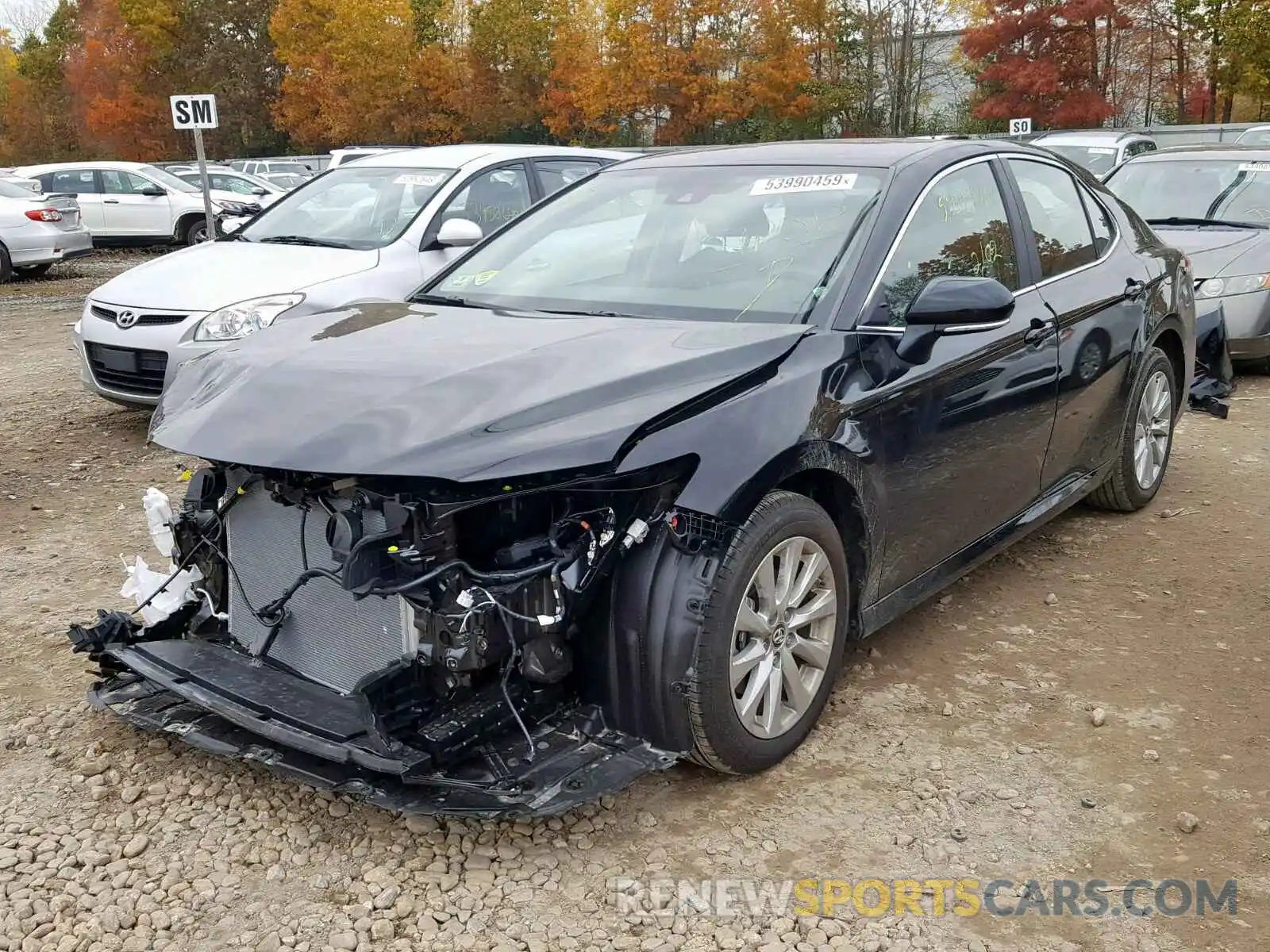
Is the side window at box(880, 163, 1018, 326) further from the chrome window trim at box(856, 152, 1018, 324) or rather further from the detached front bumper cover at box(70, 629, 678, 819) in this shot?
the detached front bumper cover at box(70, 629, 678, 819)

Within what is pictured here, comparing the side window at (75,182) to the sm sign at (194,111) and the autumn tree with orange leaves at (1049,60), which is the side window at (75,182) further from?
the autumn tree with orange leaves at (1049,60)

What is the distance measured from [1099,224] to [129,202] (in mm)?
18864

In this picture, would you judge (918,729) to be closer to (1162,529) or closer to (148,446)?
(1162,529)

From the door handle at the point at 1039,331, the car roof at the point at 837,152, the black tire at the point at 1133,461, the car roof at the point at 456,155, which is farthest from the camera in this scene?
the car roof at the point at 456,155

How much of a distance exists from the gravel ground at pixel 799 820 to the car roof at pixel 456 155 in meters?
4.23

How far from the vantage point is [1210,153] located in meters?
9.47

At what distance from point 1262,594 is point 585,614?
3.02m

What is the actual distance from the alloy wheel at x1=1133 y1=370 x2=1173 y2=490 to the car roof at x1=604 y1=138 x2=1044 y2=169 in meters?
1.40

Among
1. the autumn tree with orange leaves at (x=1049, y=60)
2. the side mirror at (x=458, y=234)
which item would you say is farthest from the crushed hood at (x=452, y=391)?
the autumn tree with orange leaves at (x=1049, y=60)

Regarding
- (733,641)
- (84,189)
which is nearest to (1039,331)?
(733,641)

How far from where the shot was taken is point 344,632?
3113 mm

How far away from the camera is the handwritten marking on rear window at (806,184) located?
3.84 meters

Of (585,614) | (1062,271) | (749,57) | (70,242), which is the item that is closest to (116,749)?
(585,614)

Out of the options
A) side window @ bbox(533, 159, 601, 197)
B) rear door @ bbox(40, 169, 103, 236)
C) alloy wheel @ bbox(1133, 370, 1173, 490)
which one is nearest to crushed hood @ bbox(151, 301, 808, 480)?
alloy wheel @ bbox(1133, 370, 1173, 490)
